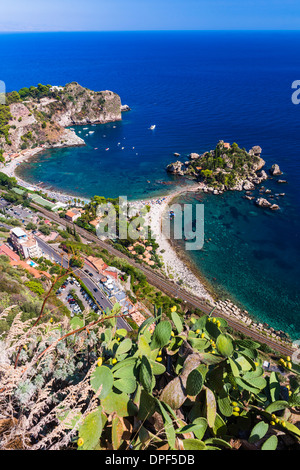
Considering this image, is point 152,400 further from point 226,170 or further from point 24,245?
point 226,170

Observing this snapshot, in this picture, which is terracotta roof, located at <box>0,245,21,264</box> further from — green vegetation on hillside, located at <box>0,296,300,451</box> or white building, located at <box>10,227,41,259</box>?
green vegetation on hillside, located at <box>0,296,300,451</box>

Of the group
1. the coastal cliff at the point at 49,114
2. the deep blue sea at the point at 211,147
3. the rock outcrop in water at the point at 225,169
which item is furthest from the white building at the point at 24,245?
the coastal cliff at the point at 49,114

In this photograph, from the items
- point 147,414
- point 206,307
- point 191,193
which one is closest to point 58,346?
point 147,414

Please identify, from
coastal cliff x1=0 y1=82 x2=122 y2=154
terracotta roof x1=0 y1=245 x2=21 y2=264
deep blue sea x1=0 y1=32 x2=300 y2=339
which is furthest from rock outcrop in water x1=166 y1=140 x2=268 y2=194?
terracotta roof x1=0 y1=245 x2=21 y2=264

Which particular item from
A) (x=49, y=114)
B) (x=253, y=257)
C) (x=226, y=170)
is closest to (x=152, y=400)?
(x=253, y=257)

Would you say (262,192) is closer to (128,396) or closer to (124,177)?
(124,177)

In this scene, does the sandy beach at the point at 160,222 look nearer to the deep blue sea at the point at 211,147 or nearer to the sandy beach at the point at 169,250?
the sandy beach at the point at 169,250

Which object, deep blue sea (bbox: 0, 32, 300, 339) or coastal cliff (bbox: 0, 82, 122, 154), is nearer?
deep blue sea (bbox: 0, 32, 300, 339)
